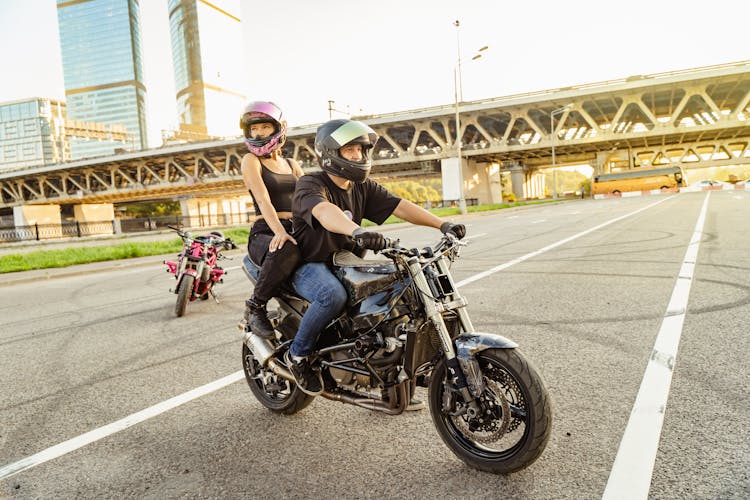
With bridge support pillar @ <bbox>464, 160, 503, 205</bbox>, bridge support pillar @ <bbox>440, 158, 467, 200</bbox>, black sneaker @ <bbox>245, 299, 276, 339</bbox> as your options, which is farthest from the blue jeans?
bridge support pillar @ <bbox>464, 160, 503, 205</bbox>

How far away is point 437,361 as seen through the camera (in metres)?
2.66

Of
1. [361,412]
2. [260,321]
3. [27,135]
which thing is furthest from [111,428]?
[27,135]

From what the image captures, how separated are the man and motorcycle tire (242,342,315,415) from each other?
334 millimetres

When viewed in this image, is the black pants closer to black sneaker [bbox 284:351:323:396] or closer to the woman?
the woman

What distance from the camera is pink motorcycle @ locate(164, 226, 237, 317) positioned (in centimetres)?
677

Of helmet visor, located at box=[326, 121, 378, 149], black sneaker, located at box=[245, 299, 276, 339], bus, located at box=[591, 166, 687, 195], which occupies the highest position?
bus, located at box=[591, 166, 687, 195]

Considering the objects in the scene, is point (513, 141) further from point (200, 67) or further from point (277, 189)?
point (200, 67)

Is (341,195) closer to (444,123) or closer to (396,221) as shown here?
(396,221)

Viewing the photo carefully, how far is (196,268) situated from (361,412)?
14.8ft

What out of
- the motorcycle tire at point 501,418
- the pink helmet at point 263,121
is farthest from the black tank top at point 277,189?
the motorcycle tire at point 501,418

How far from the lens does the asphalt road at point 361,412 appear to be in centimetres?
248

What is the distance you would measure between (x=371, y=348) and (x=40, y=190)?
360 ft

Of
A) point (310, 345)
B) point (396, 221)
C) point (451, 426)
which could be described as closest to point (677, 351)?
point (451, 426)

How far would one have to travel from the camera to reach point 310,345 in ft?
9.86
